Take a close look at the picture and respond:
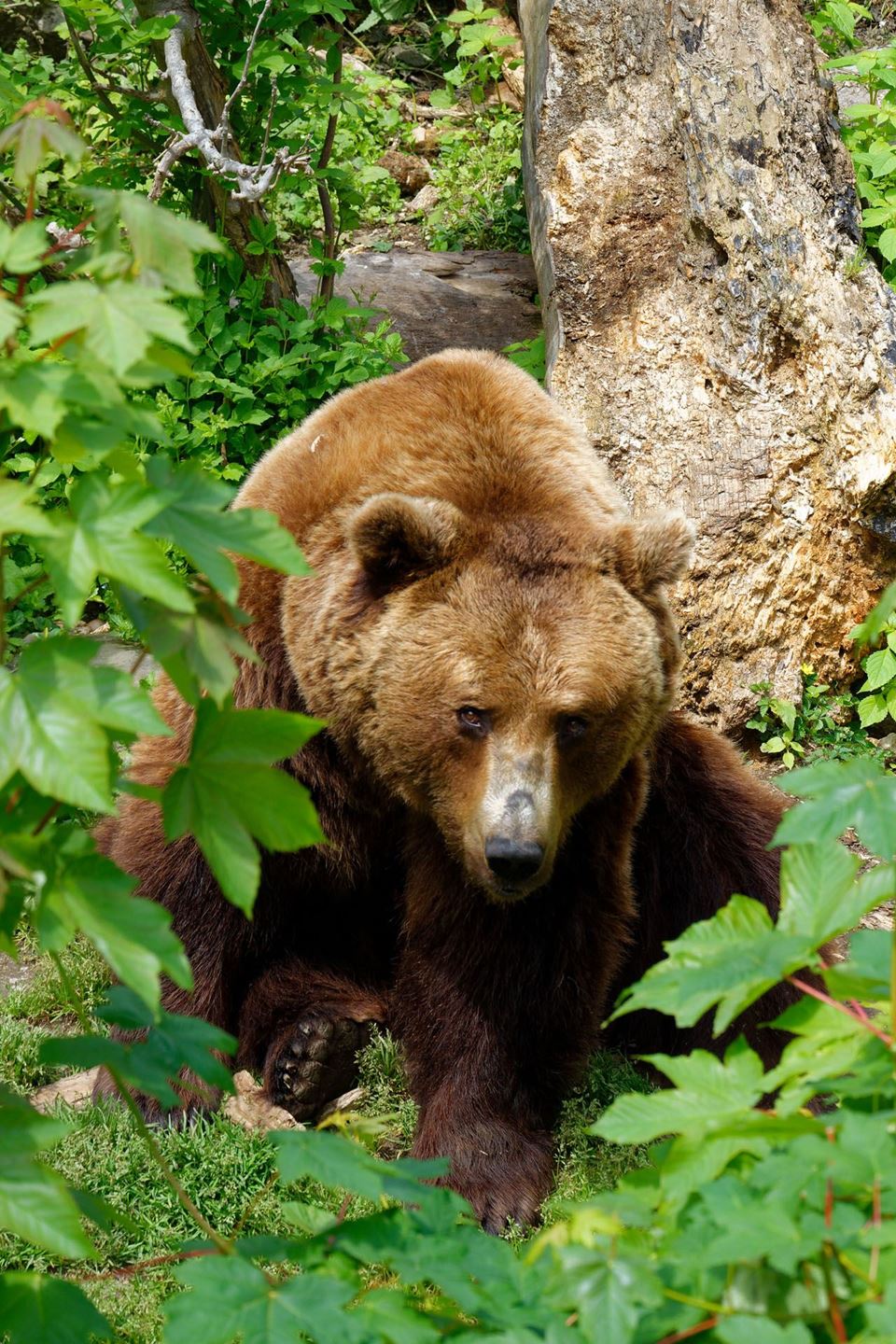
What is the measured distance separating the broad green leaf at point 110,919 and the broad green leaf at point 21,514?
1.39 ft

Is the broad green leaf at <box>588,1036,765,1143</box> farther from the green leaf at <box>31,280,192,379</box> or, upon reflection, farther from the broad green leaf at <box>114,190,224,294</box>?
the broad green leaf at <box>114,190,224,294</box>

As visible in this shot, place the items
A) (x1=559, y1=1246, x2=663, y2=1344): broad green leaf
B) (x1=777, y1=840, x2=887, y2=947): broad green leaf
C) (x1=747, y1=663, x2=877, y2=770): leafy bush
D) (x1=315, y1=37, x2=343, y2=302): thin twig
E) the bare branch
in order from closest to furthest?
1. (x1=559, y1=1246, x2=663, y2=1344): broad green leaf
2. (x1=777, y1=840, x2=887, y2=947): broad green leaf
3. the bare branch
4. (x1=747, y1=663, x2=877, y2=770): leafy bush
5. (x1=315, y1=37, x2=343, y2=302): thin twig

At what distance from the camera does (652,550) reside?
416 cm

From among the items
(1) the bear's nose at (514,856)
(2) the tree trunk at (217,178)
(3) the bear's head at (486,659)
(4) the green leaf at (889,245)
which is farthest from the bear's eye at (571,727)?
(4) the green leaf at (889,245)

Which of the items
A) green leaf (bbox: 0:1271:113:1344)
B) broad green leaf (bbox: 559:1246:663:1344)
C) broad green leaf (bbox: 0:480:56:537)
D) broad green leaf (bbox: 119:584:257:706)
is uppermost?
broad green leaf (bbox: 0:480:56:537)

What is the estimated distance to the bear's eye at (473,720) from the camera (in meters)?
3.86

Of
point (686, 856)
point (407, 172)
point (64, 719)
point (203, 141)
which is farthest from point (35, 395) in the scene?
point (407, 172)

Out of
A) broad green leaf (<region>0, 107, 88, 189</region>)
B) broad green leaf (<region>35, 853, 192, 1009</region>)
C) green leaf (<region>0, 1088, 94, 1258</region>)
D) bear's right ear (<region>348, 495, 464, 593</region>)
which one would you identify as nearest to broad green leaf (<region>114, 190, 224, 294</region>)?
broad green leaf (<region>0, 107, 88, 189</region>)

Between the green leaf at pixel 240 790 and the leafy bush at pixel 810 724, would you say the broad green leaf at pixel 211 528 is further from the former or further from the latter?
the leafy bush at pixel 810 724

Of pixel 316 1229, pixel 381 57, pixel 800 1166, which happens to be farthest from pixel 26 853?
pixel 381 57

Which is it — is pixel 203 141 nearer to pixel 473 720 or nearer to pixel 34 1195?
pixel 473 720

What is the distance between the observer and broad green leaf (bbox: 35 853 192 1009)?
1.81 meters

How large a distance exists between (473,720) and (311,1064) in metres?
1.32

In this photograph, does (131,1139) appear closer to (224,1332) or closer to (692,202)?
(224,1332)
